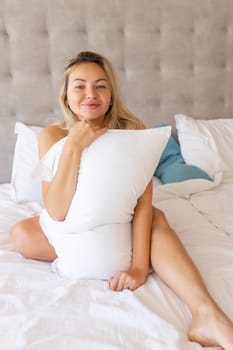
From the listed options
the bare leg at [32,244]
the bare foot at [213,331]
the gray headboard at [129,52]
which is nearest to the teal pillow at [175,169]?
the gray headboard at [129,52]

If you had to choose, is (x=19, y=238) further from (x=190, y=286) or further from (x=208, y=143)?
(x=208, y=143)

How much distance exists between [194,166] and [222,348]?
A: 1188 mm

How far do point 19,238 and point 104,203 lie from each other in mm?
346

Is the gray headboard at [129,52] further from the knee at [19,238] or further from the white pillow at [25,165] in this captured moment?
the knee at [19,238]

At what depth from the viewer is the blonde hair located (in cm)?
140

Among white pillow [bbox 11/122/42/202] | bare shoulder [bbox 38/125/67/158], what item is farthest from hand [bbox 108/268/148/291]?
white pillow [bbox 11/122/42/202]

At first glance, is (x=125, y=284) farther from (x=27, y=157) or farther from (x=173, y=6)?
(x=173, y=6)

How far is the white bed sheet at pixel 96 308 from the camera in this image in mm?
847

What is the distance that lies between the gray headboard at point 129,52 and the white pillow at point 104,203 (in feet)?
2.81

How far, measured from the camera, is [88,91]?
134 cm

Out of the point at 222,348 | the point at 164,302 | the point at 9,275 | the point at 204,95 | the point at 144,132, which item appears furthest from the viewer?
the point at 204,95

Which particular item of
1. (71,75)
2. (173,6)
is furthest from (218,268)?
(173,6)

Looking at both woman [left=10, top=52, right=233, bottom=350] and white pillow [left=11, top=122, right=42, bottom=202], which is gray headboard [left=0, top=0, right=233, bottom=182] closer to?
white pillow [left=11, top=122, right=42, bottom=202]

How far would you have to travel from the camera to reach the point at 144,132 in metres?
1.23
